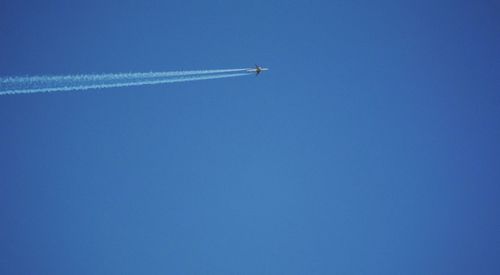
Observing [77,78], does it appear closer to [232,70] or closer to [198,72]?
[198,72]

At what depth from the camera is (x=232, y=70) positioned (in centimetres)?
2023

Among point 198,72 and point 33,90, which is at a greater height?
point 198,72

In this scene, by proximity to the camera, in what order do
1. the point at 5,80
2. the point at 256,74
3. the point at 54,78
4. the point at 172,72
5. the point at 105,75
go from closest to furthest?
1. the point at 5,80
2. the point at 54,78
3. the point at 105,75
4. the point at 172,72
5. the point at 256,74

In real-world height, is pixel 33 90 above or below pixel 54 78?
below

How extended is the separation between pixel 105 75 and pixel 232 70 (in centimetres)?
615

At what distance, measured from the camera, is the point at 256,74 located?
67.4ft

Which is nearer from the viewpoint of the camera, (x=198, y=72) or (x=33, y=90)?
(x=33, y=90)

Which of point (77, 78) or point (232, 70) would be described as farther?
point (232, 70)

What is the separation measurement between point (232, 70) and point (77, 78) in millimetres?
7356

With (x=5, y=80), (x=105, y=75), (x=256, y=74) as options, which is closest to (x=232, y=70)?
(x=256, y=74)

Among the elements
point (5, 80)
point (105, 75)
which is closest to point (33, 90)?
point (5, 80)

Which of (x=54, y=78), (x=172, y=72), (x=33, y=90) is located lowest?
(x=33, y=90)

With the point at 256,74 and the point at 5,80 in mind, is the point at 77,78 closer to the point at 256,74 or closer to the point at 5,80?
the point at 5,80

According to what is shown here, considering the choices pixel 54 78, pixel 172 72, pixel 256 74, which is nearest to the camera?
pixel 54 78
